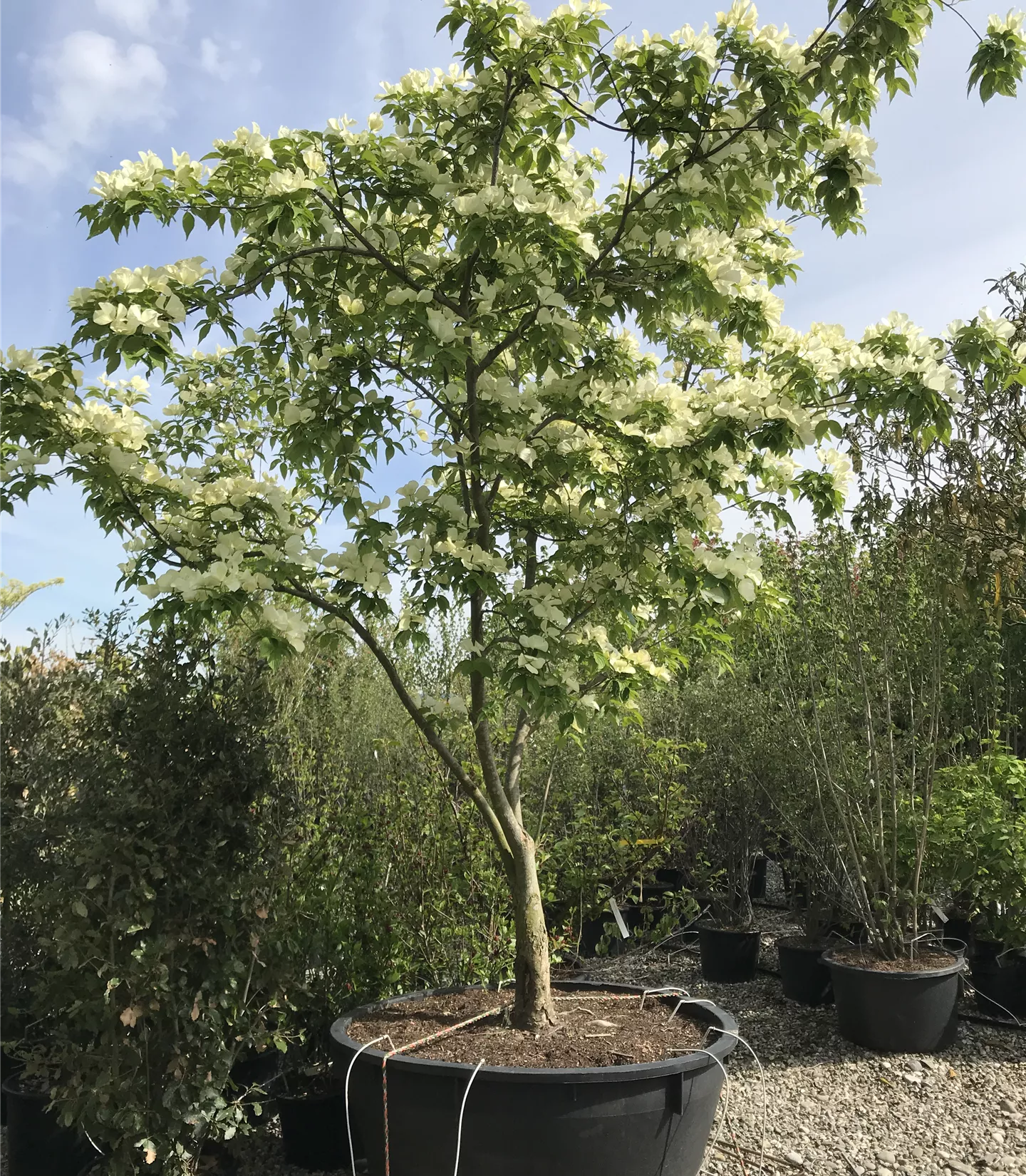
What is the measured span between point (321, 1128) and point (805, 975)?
2.73 m

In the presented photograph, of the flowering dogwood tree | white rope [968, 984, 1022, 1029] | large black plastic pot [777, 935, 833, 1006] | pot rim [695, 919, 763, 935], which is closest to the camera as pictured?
the flowering dogwood tree

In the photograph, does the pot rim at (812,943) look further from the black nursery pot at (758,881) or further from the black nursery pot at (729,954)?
the black nursery pot at (758,881)

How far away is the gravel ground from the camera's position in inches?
119

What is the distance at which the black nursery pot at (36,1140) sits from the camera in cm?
291

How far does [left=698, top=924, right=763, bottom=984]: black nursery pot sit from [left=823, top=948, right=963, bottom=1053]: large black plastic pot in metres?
1.05

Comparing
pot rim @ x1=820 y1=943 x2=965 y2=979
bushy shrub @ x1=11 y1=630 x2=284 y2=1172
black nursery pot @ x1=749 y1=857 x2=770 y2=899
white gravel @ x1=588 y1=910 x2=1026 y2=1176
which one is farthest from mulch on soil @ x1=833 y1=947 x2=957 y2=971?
bushy shrub @ x1=11 y1=630 x2=284 y2=1172

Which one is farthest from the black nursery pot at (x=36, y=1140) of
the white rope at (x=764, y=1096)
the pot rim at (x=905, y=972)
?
the pot rim at (x=905, y=972)

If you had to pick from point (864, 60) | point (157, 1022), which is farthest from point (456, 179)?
point (157, 1022)

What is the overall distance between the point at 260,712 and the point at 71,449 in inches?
41.8

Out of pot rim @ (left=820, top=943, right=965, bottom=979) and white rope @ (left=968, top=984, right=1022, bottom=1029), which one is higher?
pot rim @ (left=820, top=943, right=965, bottom=979)

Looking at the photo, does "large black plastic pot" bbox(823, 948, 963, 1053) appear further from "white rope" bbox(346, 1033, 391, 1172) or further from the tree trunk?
"white rope" bbox(346, 1033, 391, 1172)

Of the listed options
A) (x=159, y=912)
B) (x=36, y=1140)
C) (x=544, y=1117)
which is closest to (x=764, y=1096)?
(x=544, y=1117)

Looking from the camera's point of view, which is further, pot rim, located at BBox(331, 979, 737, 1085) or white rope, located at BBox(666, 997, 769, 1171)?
white rope, located at BBox(666, 997, 769, 1171)

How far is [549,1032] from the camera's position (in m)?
2.79
